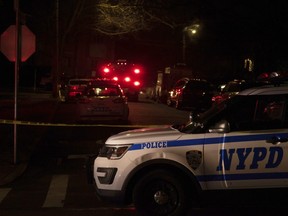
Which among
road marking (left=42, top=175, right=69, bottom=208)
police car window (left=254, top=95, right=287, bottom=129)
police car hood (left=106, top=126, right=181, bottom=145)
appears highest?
police car window (left=254, top=95, right=287, bottom=129)

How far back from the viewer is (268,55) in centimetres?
2983

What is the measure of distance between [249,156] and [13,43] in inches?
290

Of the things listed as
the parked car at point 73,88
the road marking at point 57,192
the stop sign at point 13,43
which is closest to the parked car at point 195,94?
the parked car at point 73,88

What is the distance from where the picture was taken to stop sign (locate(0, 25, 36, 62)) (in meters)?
12.8

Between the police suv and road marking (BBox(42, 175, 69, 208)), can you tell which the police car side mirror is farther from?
road marking (BBox(42, 175, 69, 208))

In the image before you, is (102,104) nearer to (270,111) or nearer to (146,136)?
(146,136)

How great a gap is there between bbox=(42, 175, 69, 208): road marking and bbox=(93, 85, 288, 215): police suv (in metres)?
1.56

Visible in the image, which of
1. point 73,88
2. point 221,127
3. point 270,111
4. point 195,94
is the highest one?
point 270,111

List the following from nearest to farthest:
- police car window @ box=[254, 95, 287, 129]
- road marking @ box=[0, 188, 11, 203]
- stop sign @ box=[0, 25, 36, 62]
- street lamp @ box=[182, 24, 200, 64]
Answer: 1. police car window @ box=[254, 95, 287, 129]
2. road marking @ box=[0, 188, 11, 203]
3. stop sign @ box=[0, 25, 36, 62]
4. street lamp @ box=[182, 24, 200, 64]

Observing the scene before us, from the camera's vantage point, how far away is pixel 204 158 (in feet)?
22.8

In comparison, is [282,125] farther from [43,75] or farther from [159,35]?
[159,35]

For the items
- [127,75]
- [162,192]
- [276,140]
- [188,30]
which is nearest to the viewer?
[276,140]

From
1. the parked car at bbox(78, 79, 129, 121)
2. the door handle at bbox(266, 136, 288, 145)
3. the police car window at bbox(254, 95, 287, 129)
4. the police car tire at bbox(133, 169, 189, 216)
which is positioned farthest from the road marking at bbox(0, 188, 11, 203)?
the parked car at bbox(78, 79, 129, 121)

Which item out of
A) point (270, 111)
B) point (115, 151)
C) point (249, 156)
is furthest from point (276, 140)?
point (115, 151)
